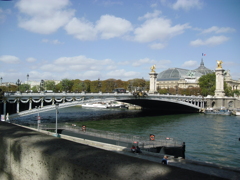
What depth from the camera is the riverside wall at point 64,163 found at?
7.65ft

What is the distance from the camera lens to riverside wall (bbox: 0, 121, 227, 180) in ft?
7.65

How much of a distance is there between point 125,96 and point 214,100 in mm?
33020

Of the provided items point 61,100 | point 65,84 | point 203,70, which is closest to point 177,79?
point 203,70

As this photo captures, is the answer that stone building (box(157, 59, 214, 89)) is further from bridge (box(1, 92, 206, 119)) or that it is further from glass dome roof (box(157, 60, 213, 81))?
bridge (box(1, 92, 206, 119))

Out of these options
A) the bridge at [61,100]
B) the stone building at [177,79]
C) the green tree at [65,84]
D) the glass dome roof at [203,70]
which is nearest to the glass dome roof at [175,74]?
the stone building at [177,79]

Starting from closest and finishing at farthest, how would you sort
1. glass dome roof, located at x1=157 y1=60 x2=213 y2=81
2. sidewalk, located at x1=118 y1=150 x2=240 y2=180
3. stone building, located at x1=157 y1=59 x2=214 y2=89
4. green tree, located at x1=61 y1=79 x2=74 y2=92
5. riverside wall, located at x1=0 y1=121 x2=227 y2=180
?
riverside wall, located at x1=0 y1=121 x2=227 y2=180
sidewalk, located at x1=118 y1=150 x2=240 y2=180
green tree, located at x1=61 y1=79 x2=74 y2=92
stone building, located at x1=157 y1=59 x2=214 y2=89
glass dome roof, located at x1=157 y1=60 x2=213 y2=81

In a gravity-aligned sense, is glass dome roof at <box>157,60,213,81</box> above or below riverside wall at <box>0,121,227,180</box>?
above

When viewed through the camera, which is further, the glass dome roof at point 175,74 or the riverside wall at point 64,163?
the glass dome roof at point 175,74

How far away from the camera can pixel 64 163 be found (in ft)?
8.78

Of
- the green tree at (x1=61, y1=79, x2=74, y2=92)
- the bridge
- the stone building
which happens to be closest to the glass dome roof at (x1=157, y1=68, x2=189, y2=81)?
the stone building

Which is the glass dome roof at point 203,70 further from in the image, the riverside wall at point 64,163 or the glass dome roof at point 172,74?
the riverside wall at point 64,163

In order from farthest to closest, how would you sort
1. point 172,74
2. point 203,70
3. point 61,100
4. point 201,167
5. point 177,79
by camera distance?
point 203,70 < point 172,74 < point 177,79 < point 61,100 < point 201,167

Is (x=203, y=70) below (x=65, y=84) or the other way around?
the other way around

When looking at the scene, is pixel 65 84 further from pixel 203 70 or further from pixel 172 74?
pixel 203 70
